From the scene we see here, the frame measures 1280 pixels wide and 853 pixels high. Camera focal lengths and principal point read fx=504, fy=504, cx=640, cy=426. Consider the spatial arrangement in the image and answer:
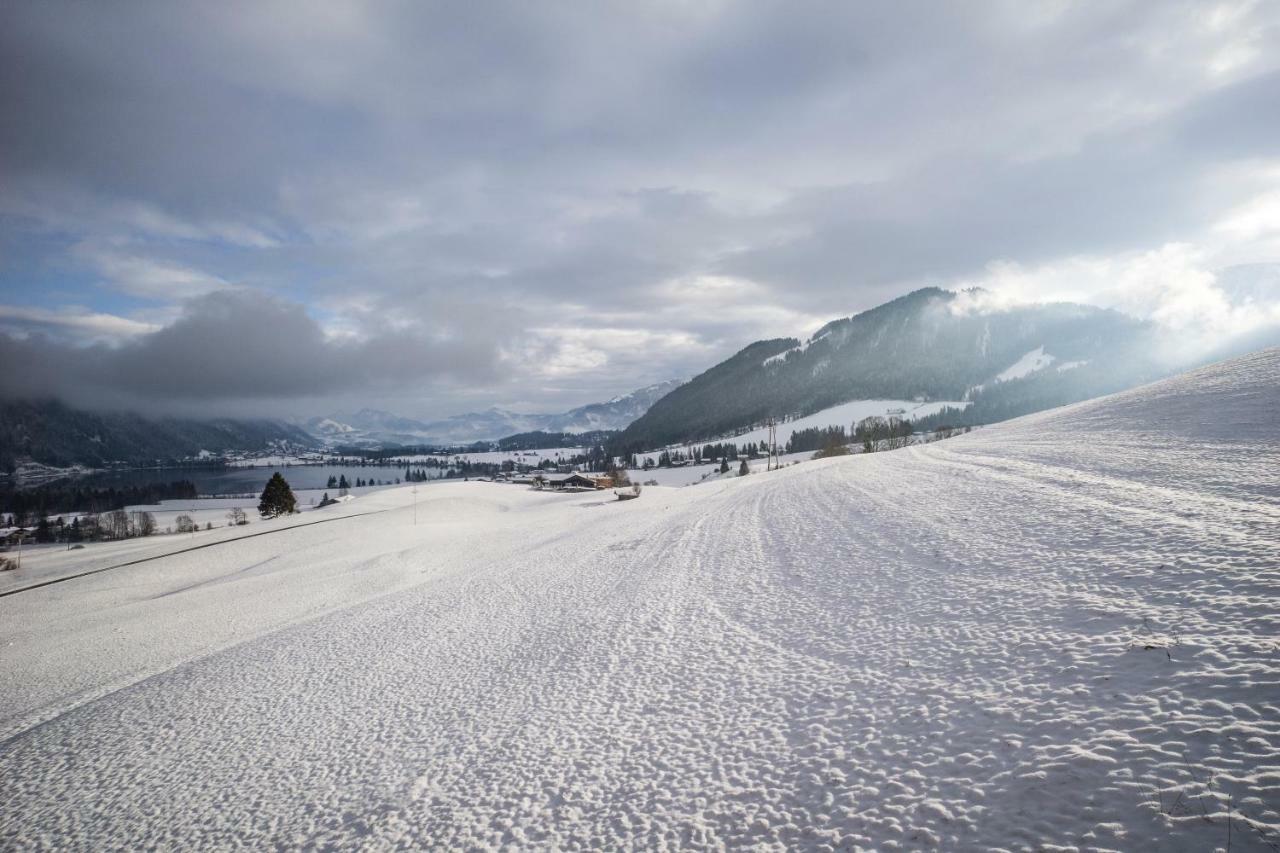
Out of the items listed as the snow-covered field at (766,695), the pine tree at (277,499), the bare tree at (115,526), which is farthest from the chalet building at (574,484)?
the bare tree at (115,526)

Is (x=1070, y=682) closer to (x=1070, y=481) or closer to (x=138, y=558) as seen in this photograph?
(x=1070, y=481)

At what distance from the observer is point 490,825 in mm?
6387

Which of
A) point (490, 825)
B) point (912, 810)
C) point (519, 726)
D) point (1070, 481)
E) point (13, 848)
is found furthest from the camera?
point (1070, 481)

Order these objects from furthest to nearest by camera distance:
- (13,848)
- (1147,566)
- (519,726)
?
(1147,566), (519,726), (13,848)

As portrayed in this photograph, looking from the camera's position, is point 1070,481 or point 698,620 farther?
point 1070,481

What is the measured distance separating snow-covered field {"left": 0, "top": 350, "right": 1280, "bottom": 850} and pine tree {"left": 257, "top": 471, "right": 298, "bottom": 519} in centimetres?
4804

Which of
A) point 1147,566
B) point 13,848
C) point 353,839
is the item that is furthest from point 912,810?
point 13,848

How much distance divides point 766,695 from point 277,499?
71621 millimetres

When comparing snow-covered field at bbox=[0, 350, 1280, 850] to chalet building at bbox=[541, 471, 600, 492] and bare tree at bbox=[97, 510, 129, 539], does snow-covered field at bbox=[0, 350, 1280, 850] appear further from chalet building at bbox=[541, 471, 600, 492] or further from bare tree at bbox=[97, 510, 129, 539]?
bare tree at bbox=[97, 510, 129, 539]

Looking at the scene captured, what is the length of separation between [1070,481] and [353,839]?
2089 cm

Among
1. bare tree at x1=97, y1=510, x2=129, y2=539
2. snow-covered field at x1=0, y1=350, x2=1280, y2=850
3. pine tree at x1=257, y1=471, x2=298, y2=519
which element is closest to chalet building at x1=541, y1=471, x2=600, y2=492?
pine tree at x1=257, y1=471, x2=298, y2=519

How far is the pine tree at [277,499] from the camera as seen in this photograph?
61.7 meters

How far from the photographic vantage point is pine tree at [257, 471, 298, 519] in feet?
202

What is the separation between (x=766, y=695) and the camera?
27.5 feet
